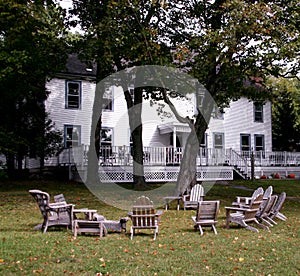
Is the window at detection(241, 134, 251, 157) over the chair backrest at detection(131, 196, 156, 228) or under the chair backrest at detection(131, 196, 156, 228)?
over

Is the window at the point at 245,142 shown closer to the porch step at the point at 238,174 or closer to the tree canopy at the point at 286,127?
the tree canopy at the point at 286,127

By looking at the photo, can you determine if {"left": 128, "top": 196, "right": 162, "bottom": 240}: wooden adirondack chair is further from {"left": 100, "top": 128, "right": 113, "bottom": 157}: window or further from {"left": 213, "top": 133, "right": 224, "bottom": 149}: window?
{"left": 213, "top": 133, "right": 224, "bottom": 149}: window

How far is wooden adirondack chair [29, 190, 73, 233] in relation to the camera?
382 inches

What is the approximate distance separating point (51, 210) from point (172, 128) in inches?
740

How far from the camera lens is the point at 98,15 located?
17.9 meters

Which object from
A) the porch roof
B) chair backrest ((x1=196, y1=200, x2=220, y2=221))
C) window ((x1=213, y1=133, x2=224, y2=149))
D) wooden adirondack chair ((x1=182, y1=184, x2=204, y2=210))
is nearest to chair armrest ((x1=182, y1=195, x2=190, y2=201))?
wooden adirondack chair ((x1=182, y1=184, x2=204, y2=210))

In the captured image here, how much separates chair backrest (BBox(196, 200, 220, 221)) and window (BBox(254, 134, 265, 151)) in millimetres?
23934

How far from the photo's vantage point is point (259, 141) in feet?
110

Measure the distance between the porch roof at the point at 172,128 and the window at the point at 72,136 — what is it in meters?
5.79

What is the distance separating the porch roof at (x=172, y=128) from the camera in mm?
27959

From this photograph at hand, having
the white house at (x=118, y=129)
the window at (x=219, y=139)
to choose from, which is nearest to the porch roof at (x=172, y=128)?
the white house at (x=118, y=129)

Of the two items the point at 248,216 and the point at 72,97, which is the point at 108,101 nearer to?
the point at 72,97

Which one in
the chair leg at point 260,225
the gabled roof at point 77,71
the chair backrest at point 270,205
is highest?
the gabled roof at point 77,71

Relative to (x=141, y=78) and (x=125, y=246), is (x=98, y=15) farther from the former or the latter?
(x=125, y=246)
